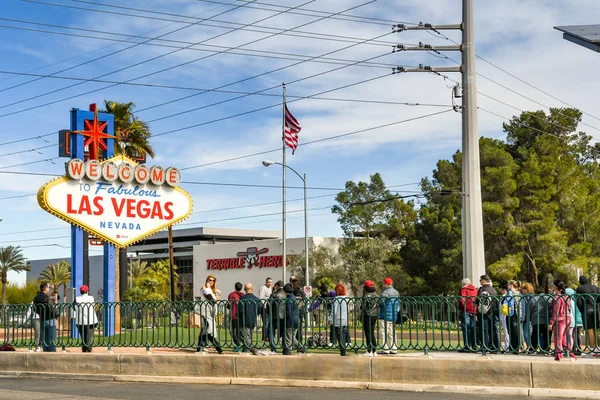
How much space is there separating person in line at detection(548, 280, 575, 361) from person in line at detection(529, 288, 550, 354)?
11cm

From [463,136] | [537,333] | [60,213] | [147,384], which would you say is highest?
[463,136]

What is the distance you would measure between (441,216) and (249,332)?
1699 inches

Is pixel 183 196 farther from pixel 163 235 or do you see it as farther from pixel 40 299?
pixel 163 235

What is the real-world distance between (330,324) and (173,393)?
3.31 meters

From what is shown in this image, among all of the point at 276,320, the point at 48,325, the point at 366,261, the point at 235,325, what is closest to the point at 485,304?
the point at 276,320

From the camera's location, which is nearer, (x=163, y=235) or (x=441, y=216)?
(x=441, y=216)

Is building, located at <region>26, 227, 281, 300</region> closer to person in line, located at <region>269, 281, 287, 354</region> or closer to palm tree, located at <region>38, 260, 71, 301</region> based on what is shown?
palm tree, located at <region>38, 260, 71, 301</region>

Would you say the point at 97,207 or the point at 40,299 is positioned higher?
the point at 97,207

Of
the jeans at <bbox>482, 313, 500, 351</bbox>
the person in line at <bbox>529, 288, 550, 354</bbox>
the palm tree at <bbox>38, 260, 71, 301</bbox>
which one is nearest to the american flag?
the jeans at <bbox>482, 313, 500, 351</bbox>

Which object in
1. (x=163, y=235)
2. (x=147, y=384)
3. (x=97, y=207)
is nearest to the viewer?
(x=147, y=384)

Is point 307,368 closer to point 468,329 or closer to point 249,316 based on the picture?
point 249,316

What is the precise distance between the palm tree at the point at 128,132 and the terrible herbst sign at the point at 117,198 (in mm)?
15459

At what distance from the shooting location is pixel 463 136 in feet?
77.6

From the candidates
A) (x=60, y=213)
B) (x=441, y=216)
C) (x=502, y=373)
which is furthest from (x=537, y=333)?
(x=441, y=216)
